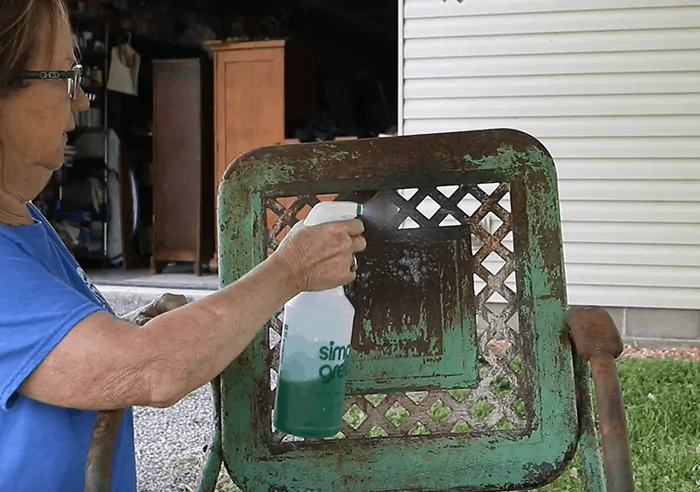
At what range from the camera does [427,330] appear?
1.38m

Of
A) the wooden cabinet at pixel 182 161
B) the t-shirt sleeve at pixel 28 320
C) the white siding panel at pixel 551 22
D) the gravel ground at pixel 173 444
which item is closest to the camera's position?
the t-shirt sleeve at pixel 28 320

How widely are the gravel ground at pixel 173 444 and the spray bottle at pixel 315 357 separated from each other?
1333 mm

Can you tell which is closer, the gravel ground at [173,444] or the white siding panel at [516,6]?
the gravel ground at [173,444]

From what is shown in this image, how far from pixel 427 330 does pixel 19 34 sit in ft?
2.70

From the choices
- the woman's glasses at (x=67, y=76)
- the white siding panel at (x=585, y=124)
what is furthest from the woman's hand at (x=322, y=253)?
the white siding panel at (x=585, y=124)

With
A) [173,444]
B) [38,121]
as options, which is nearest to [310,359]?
[38,121]

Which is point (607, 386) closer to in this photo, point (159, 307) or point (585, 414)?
point (585, 414)

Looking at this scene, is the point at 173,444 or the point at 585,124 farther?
the point at 585,124

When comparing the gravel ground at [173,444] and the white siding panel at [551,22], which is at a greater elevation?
the white siding panel at [551,22]

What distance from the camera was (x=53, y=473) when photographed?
42.4 inches

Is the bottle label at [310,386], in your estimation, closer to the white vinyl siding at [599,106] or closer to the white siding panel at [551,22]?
the white vinyl siding at [599,106]

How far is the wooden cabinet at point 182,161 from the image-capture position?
642 cm

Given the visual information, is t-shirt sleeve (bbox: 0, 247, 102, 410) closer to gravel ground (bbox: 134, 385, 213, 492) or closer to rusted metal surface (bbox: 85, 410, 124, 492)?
rusted metal surface (bbox: 85, 410, 124, 492)

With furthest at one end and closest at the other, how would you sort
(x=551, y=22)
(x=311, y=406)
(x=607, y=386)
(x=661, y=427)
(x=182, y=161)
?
(x=182, y=161) < (x=551, y=22) < (x=661, y=427) < (x=311, y=406) < (x=607, y=386)
